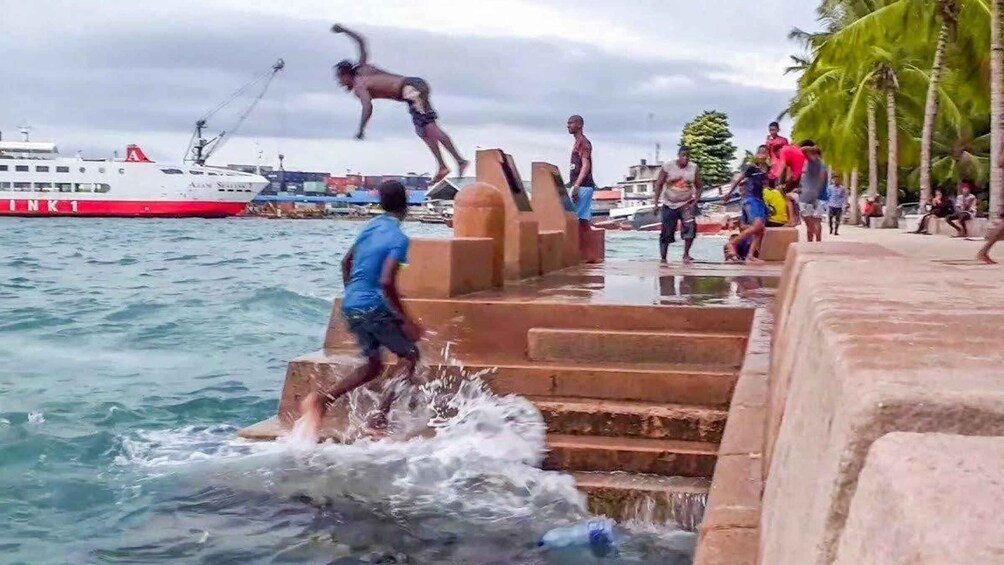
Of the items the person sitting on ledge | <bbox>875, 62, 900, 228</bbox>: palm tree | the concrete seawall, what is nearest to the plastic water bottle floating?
the concrete seawall

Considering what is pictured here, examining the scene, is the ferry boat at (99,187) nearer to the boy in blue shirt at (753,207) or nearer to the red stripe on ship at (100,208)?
the red stripe on ship at (100,208)

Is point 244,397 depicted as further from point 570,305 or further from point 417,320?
point 570,305

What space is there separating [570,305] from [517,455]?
1.59 meters

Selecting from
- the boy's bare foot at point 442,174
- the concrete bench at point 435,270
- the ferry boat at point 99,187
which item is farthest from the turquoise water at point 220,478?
the ferry boat at point 99,187

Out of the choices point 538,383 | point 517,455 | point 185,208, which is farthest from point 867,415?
point 185,208

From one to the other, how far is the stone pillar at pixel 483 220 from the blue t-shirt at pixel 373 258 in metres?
2.85

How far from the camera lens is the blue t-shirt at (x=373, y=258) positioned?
22.8ft

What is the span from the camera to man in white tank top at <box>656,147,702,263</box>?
13.5 metres

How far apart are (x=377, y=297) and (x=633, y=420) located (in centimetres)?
179

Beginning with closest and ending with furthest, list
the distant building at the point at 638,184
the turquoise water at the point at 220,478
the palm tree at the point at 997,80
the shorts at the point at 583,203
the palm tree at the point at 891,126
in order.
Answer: the turquoise water at the point at 220,478 → the shorts at the point at 583,203 → the palm tree at the point at 997,80 → the palm tree at the point at 891,126 → the distant building at the point at 638,184

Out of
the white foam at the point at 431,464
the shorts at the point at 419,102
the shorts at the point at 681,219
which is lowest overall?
the white foam at the point at 431,464

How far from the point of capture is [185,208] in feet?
273

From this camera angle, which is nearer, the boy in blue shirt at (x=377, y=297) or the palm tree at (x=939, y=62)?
the boy in blue shirt at (x=377, y=297)

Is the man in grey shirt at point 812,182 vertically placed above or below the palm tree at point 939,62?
below
